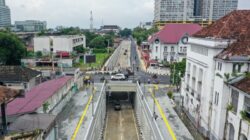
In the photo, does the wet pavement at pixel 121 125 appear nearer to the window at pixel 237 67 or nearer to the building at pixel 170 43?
the window at pixel 237 67

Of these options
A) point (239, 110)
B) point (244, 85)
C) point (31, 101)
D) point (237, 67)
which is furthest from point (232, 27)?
point (31, 101)

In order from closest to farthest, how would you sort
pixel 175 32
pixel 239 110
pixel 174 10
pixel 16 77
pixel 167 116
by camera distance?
pixel 239 110 < pixel 167 116 < pixel 16 77 < pixel 175 32 < pixel 174 10

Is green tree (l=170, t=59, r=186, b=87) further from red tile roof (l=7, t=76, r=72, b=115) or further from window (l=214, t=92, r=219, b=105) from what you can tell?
red tile roof (l=7, t=76, r=72, b=115)

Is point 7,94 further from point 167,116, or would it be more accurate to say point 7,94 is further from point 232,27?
point 232,27

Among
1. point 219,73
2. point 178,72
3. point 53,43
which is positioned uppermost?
point 53,43

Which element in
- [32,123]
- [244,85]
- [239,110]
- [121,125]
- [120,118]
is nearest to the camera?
[32,123]

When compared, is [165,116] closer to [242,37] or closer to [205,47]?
[205,47]

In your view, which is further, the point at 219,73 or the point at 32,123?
the point at 219,73
